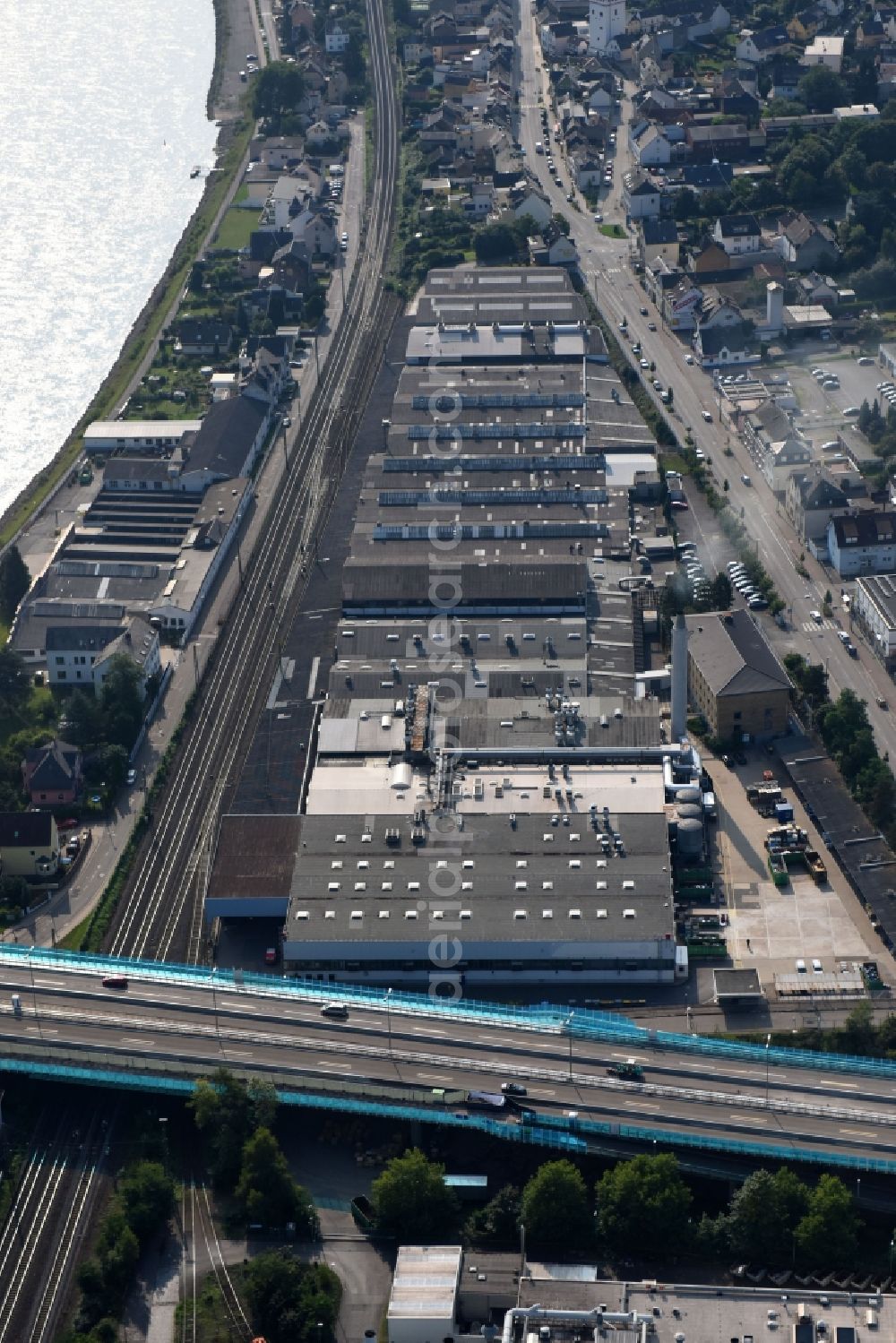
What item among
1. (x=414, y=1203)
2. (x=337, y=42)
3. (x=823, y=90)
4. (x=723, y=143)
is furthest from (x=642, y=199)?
(x=414, y=1203)

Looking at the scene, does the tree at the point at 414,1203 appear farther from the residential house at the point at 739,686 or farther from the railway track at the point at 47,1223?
the residential house at the point at 739,686

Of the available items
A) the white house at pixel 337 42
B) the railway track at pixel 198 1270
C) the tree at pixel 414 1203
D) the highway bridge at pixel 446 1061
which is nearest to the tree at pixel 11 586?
the highway bridge at pixel 446 1061

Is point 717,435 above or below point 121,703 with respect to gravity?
above

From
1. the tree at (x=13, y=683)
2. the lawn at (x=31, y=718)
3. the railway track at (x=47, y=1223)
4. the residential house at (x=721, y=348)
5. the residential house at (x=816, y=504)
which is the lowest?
the railway track at (x=47, y=1223)

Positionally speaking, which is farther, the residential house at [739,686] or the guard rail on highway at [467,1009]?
the residential house at [739,686]

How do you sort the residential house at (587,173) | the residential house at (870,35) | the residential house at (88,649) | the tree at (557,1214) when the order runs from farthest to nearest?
the residential house at (870,35) → the residential house at (587,173) → the residential house at (88,649) → the tree at (557,1214)

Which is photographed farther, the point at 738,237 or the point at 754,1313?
the point at 738,237

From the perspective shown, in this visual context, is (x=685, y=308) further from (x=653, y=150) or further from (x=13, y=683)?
(x=13, y=683)

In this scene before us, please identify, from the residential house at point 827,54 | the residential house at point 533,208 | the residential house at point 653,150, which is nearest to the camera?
the residential house at point 533,208
